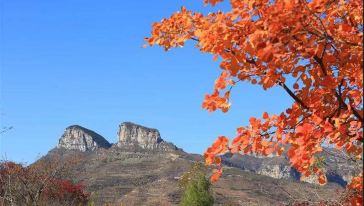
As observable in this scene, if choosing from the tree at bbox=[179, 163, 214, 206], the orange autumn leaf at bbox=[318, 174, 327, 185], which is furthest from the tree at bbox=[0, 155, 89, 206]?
the orange autumn leaf at bbox=[318, 174, 327, 185]

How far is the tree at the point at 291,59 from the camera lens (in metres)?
4.42

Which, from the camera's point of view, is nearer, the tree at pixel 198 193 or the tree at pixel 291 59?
the tree at pixel 291 59

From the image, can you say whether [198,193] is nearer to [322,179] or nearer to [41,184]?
[41,184]

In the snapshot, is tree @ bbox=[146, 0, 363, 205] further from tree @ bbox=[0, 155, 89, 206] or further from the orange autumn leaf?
tree @ bbox=[0, 155, 89, 206]

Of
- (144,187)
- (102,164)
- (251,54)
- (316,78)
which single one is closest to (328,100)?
(316,78)

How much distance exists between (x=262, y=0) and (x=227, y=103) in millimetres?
1012

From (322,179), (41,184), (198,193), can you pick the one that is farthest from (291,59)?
(198,193)

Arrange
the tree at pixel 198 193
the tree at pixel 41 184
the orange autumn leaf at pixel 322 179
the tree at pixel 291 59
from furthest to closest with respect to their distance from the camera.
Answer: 1. the tree at pixel 198 193
2. the tree at pixel 41 184
3. the orange autumn leaf at pixel 322 179
4. the tree at pixel 291 59

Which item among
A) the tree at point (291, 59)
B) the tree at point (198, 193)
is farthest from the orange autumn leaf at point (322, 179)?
the tree at point (198, 193)

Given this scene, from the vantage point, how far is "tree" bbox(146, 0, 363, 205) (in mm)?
4422

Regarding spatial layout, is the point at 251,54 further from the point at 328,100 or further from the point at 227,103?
the point at 328,100

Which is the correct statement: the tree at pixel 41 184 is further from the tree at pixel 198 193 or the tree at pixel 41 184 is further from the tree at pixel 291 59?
the tree at pixel 291 59

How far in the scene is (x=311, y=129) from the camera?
15.4ft

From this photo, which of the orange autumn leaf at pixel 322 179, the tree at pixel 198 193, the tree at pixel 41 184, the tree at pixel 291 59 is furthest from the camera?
the tree at pixel 198 193
